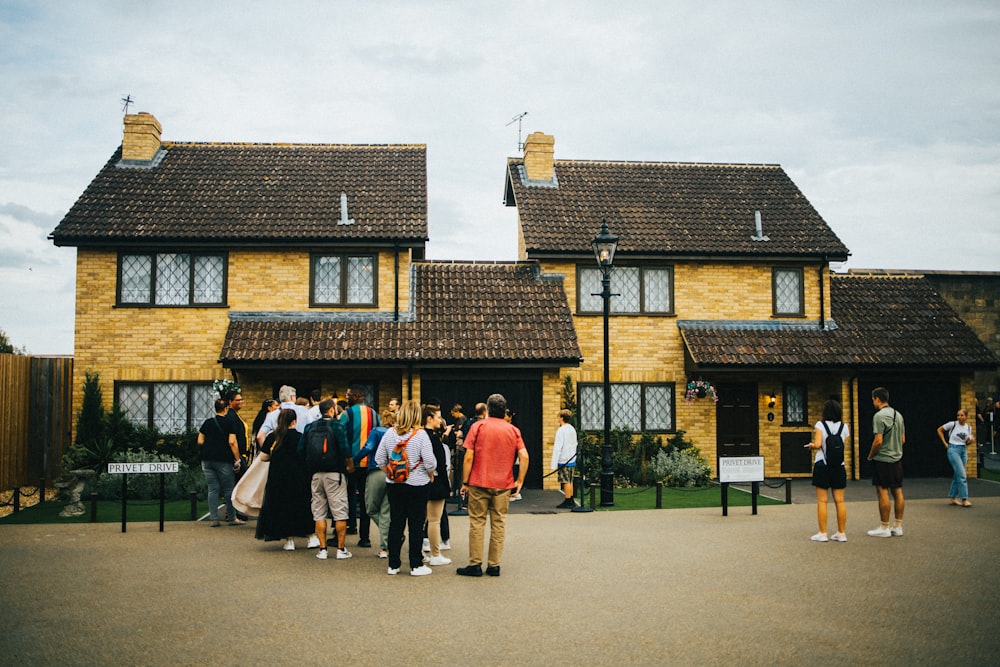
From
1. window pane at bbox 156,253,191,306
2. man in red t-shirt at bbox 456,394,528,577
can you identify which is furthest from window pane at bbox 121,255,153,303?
man in red t-shirt at bbox 456,394,528,577

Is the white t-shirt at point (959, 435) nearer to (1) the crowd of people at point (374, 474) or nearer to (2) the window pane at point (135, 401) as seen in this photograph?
(1) the crowd of people at point (374, 474)

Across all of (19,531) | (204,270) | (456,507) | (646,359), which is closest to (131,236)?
(204,270)

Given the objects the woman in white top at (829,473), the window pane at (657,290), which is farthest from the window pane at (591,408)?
the woman in white top at (829,473)

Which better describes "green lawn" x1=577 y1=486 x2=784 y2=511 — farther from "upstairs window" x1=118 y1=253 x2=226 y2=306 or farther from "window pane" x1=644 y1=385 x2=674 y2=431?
"upstairs window" x1=118 y1=253 x2=226 y2=306

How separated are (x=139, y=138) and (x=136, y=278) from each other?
171 inches

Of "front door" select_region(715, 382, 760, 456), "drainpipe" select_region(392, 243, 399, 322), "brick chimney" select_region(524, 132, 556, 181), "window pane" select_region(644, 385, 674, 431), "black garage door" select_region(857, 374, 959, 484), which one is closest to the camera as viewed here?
"drainpipe" select_region(392, 243, 399, 322)

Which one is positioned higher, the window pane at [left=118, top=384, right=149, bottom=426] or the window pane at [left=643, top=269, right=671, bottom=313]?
the window pane at [left=643, top=269, right=671, bottom=313]

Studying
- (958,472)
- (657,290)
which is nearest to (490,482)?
(958,472)

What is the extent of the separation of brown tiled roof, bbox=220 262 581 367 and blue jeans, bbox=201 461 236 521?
17.1ft

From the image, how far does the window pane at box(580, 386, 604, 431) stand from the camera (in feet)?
67.2

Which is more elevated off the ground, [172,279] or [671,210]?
[671,210]

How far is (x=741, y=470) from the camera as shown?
47.0ft

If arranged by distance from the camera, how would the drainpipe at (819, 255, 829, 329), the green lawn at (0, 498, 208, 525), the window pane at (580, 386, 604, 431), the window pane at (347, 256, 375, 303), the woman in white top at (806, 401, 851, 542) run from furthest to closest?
1. the drainpipe at (819, 255, 829, 329)
2. the window pane at (580, 386, 604, 431)
3. the window pane at (347, 256, 375, 303)
4. the green lawn at (0, 498, 208, 525)
5. the woman in white top at (806, 401, 851, 542)

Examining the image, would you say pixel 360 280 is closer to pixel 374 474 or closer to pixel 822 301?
pixel 374 474
